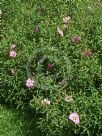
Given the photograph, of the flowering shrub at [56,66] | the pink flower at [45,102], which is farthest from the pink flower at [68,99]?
the pink flower at [45,102]

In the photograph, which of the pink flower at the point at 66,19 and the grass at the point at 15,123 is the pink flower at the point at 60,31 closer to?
the pink flower at the point at 66,19

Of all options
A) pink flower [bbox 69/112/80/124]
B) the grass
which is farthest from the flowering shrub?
the grass

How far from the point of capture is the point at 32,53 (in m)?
6.36

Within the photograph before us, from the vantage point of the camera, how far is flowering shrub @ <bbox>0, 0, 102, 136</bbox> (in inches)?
218

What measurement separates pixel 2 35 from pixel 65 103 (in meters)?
1.75

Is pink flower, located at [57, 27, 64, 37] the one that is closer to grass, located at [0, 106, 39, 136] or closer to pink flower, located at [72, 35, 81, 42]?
pink flower, located at [72, 35, 81, 42]

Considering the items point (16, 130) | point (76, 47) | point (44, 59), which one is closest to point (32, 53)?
point (44, 59)

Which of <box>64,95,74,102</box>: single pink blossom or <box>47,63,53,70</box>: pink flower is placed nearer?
<box>64,95,74,102</box>: single pink blossom

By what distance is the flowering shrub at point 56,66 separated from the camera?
554 cm

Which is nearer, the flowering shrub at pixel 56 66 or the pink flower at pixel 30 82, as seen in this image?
the flowering shrub at pixel 56 66

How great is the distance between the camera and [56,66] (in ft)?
20.0

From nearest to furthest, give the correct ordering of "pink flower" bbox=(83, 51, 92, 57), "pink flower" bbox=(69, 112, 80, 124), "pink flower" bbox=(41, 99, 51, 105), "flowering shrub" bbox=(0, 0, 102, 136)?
"pink flower" bbox=(69, 112, 80, 124)
"flowering shrub" bbox=(0, 0, 102, 136)
"pink flower" bbox=(41, 99, 51, 105)
"pink flower" bbox=(83, 51, 92, 57)

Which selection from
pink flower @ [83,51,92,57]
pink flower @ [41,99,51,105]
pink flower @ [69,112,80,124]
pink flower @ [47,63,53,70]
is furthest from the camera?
pink flower @ [47,63,53,70]

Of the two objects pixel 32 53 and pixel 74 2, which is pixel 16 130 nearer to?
pixel 32 53
